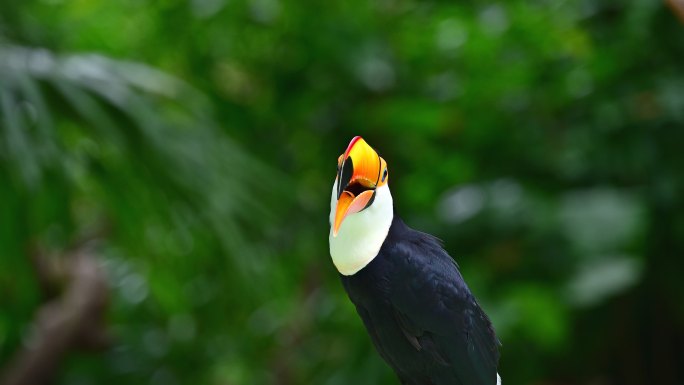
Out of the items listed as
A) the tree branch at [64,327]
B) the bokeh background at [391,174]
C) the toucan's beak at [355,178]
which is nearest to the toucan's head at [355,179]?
the toucan's beak at [355,178]

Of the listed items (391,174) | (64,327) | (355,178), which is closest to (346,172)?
(355,178)

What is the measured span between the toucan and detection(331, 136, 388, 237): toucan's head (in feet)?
0.07

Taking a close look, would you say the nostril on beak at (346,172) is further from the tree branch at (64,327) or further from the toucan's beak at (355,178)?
the tree branch at (64,327)

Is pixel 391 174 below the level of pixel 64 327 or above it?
above

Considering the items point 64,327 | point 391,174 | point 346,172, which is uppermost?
point 346,172

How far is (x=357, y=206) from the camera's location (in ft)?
1.40

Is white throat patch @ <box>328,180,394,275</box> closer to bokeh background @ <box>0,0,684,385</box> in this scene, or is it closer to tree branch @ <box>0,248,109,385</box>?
bokeh background @ <box>0,0,684,385</box>

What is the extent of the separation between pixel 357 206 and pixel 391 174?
191 centimetres

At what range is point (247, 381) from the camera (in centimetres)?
→ 254

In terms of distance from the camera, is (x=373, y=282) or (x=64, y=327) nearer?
(x=373, y=282)

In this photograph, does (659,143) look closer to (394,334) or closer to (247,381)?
(247,381)

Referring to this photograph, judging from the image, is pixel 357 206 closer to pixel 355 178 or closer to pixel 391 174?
pixel 355 178

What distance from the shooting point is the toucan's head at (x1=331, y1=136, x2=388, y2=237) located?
42 cm

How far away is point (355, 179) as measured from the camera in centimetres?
42
